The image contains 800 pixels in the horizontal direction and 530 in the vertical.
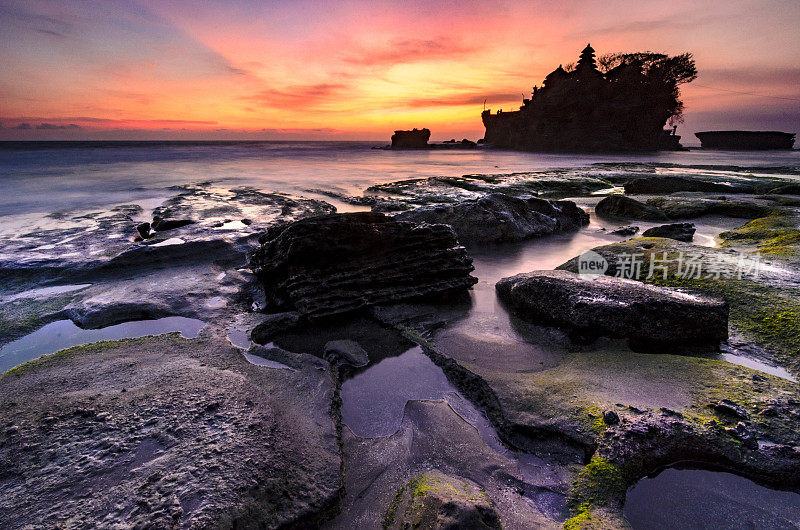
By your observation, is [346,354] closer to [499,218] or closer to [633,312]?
[633,312]

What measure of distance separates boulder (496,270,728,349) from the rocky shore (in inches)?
0.8

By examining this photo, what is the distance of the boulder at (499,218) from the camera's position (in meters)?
8.27

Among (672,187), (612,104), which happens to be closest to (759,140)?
(612,104)

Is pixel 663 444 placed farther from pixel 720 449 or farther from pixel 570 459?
pixel 570 459

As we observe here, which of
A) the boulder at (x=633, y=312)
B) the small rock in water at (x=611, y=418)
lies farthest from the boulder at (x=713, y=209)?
the small rock in water at (x=611, y=418)

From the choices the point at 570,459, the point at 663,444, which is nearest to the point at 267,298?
the point at 570,459

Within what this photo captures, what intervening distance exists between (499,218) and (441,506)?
24.0 ft

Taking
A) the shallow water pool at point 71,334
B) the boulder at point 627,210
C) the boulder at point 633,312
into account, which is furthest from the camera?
the boulder at point 627,210

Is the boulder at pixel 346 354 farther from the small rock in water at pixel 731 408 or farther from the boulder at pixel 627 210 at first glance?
the boulder at pixel 627 210

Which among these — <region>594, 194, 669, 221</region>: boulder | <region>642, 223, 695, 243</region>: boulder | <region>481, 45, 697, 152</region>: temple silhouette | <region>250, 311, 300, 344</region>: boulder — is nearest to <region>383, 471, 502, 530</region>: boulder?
<region>250, 311, 300, 344</region>: boulder

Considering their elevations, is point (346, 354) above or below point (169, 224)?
below

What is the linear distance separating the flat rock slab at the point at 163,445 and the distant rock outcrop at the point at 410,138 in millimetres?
110372

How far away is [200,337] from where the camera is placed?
3.86 m

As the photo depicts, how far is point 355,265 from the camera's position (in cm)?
494
